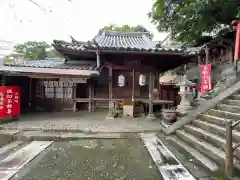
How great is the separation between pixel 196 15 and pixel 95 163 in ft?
32.5

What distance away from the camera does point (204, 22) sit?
43.1ft

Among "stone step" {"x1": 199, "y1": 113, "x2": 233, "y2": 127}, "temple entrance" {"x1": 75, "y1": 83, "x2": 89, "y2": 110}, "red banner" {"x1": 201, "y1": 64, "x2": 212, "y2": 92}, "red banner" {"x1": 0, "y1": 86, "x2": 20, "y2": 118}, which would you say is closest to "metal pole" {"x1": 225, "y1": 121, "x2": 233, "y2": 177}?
"stone step" {"x1": 199, "y1": 113, "x2": 233, "y2": 127}

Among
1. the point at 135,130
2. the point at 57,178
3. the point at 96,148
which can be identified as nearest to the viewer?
the point at 57,178

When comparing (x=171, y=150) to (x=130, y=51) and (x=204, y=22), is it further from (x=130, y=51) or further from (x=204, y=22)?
(x=204, y=22)

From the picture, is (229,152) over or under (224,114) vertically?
under

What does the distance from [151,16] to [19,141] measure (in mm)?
14815

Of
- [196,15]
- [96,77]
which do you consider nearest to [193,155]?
[196,15]

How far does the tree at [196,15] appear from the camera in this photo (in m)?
11.1

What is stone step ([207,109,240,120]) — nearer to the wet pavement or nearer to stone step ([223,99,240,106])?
stone step ([223,99,240,106])

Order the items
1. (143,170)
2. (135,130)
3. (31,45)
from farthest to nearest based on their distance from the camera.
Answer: (31,45)
(135,130)
(143,170)

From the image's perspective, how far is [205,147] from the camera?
18.0 ft

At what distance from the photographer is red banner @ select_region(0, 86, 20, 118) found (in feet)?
32.4

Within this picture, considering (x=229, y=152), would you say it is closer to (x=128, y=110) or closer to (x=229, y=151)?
(x=229, y=151)

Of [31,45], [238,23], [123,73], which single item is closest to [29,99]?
[123,73]
